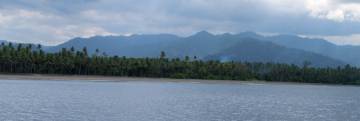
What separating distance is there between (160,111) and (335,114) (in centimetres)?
2287

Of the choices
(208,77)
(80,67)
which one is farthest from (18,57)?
(208,77)

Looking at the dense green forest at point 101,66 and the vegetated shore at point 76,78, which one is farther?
the dense green forest at point 101,66

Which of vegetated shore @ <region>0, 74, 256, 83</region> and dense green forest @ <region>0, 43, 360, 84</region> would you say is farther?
dense green forest @ <region>0, 43, 360, 84</region>

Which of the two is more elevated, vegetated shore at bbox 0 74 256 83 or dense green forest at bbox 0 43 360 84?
dense green forest at bbox 0 43 360 84

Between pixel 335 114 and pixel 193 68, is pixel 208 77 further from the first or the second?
pixel 335 114

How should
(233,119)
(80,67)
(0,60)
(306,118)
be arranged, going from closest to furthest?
1. (233,119)
2. (306,118)
3. (0,60)
4. (80,67)

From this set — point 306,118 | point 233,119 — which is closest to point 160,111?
point 233,119

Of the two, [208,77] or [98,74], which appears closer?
[98,74]

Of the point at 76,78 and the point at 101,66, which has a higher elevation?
the point at 101,66

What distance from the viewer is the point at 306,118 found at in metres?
66.0

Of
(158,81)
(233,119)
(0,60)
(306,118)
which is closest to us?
(233,119)

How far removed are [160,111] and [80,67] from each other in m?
105

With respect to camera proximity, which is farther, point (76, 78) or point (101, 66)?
point (101, 66)

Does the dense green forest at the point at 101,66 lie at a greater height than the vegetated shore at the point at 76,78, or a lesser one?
greater
